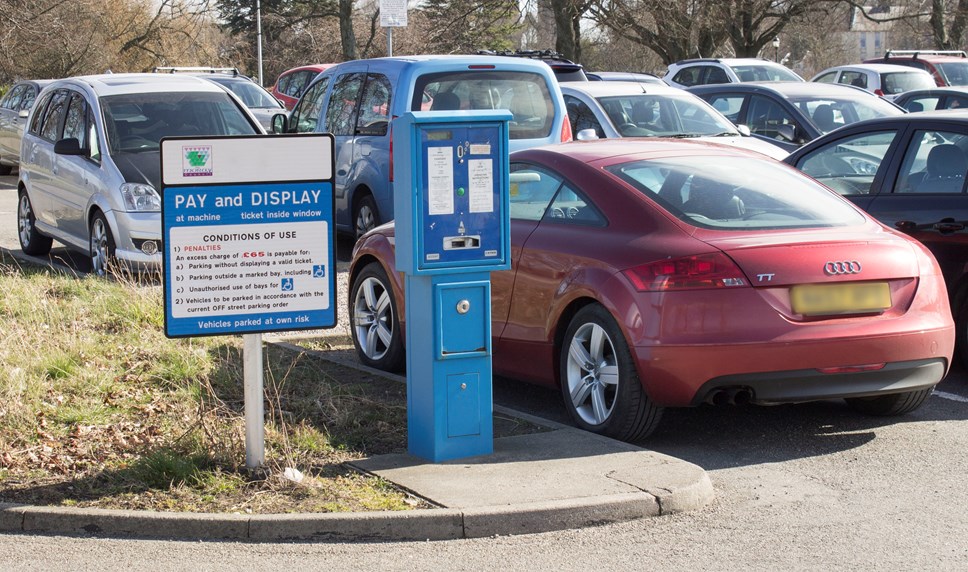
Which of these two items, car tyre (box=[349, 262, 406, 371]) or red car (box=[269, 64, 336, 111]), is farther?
red car (box=[269, 64, 336, 111])

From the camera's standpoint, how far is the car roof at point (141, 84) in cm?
1238

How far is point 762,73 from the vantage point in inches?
1025

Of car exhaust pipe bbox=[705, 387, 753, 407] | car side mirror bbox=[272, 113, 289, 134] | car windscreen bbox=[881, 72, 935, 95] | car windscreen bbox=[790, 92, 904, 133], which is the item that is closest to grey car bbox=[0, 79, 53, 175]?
car side mirror bbox=[272, 113, 289, 134]

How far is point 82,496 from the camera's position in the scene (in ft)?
18.1

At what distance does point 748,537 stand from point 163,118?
28.5 ft

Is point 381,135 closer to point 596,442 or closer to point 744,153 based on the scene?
point 744,153

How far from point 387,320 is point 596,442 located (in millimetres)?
2324

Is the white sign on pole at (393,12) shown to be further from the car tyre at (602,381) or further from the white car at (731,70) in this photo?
the car tyre at (602,381)

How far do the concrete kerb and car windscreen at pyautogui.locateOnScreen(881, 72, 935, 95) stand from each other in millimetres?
20897

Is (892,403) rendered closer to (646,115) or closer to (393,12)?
(646,115)

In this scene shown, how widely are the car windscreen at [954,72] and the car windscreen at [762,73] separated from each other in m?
3.16

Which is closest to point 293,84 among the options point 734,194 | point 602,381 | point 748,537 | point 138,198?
point 138,198

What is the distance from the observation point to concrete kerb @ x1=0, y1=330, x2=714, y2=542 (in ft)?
16.7

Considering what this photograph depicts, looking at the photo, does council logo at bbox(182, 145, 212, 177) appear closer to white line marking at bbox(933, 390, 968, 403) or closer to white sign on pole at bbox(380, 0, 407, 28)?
white line marking at bbox(933, 390, 968, 403)
